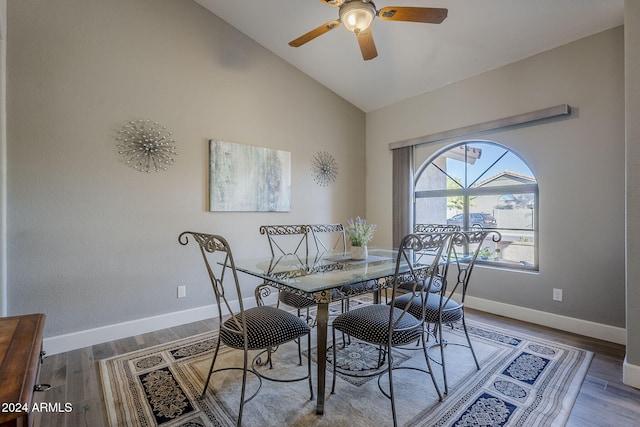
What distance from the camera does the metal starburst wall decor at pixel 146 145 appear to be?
2.78m

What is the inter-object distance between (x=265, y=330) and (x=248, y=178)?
2.17 m

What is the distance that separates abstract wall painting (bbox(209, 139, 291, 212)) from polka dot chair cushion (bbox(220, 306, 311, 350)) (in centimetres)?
177

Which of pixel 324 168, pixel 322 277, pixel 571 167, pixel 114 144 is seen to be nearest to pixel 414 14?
pixel 322 277

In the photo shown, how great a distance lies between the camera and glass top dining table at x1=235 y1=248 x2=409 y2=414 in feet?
5.44

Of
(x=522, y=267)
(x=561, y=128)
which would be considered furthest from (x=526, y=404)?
→ (x=561, y=128)

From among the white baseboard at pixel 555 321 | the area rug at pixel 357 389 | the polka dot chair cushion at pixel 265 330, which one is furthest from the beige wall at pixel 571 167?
the polka dot chair cushion at pixel 265 330

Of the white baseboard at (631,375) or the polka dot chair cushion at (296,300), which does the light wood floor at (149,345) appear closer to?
the white baseboard at (631,375)

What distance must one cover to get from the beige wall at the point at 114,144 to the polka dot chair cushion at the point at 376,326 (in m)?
1.98

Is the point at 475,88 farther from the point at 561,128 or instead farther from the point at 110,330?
the point at 110,330

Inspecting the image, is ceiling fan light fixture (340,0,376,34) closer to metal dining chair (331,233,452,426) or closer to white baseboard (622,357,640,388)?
metal dining chair (331,233,452,426)

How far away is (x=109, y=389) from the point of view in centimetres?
193

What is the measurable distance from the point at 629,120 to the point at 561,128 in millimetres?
971

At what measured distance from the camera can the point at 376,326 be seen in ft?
5.77

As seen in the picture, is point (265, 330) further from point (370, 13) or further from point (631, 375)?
point (631, 375)
